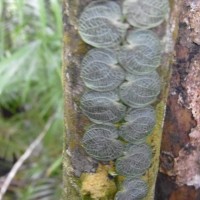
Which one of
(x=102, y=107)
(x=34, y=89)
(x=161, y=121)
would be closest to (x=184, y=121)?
(x=161, y=121)

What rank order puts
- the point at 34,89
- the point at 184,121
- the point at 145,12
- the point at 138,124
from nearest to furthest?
the point at 145,12
the point at 138,124
the point at 184,121
the point at 34,89

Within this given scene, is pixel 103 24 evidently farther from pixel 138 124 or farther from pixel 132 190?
pixel 132 190

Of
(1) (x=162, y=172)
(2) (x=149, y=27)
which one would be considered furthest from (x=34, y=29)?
Answer: (2) (x=149, y=27)

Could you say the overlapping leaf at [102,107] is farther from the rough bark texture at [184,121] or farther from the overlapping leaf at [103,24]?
the rough bark texture at [184,121]

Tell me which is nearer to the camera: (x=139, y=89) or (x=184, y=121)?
(x=139, y=89)

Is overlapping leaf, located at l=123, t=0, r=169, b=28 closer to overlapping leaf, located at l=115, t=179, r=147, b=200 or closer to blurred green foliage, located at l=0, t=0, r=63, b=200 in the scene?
overlapping leaf, located at l=115, t=179, r=147, b=200
